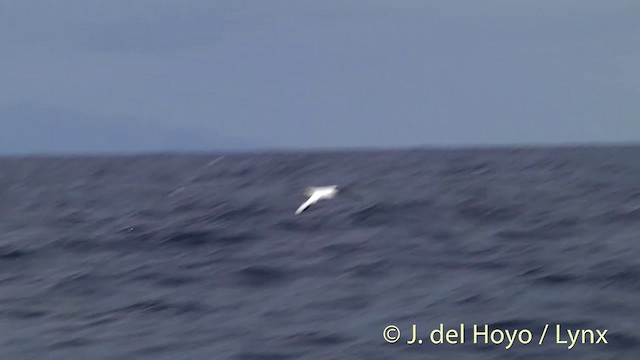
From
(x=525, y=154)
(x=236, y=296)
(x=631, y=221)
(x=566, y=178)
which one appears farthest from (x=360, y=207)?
(x=525, y=154)

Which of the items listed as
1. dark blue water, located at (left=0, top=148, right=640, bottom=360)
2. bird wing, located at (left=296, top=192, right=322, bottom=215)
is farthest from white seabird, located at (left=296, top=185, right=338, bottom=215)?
dark blue water, located at (left=0, top=148, right=640, bottom=360)

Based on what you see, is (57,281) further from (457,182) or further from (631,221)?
(457,182)

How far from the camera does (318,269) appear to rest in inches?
646

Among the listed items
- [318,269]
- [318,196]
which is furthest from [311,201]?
[318,269]

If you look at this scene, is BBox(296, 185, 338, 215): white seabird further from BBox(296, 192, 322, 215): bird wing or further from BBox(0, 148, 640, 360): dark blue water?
BBox(0, 148, 640, 360): dark blue water

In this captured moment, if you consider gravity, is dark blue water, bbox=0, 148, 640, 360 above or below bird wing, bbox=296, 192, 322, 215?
below

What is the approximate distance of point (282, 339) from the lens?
12.5m

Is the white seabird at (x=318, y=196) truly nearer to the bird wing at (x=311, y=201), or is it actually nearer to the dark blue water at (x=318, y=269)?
the bird wing at (x=311, y=201)

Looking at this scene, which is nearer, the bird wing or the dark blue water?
the dark blue water

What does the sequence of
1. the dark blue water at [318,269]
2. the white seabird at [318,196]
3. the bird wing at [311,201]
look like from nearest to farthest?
the dark blue water at [318,269]
the bird wing at [311,201]
the white seabird at [318,196]

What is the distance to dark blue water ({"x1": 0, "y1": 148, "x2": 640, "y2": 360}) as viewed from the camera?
1255cm

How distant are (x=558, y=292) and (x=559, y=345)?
2.32 metres

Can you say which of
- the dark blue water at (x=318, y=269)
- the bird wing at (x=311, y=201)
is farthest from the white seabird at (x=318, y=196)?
the dark blue water at (x=318, y=269)

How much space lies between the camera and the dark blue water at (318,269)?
1255 centimetres
